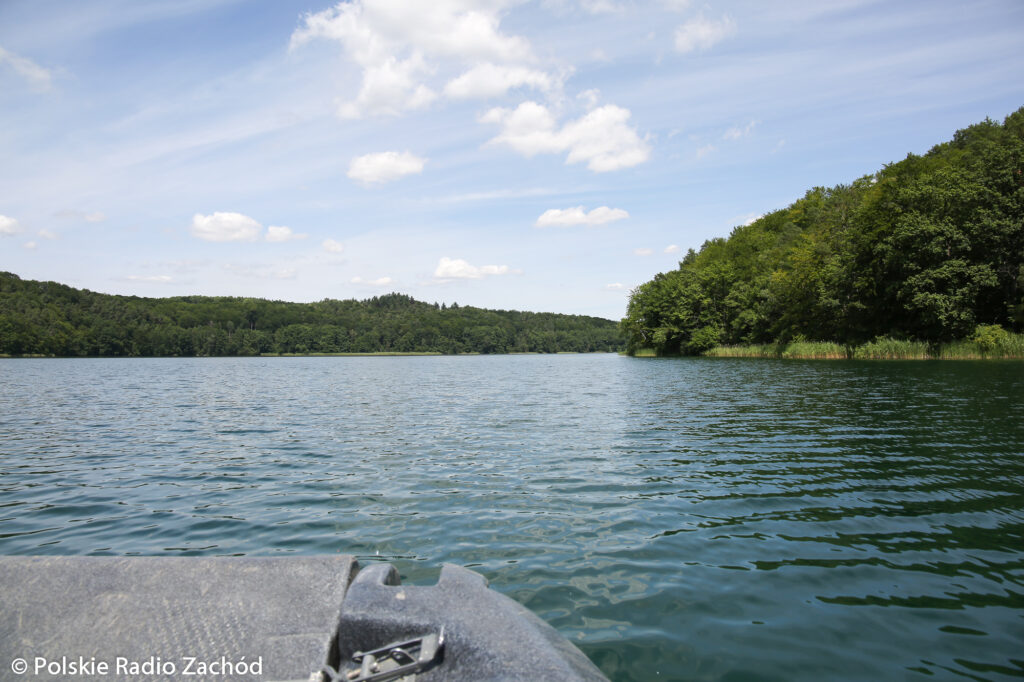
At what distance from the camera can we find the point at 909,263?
50.0m

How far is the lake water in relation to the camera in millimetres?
4801

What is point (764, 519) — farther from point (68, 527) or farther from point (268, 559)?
point (68, 527)

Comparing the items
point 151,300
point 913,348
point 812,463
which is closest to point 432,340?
point 151,300

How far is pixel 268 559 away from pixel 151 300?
8369 inches

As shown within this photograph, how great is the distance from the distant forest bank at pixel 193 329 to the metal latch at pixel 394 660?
14222cm

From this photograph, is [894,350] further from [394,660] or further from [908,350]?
[394,660]

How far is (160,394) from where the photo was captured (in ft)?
97.9

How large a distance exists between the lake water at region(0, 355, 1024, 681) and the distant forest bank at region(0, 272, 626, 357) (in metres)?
Result: 130

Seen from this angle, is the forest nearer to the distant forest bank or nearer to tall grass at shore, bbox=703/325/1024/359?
tall grass at shore, bbox=703/325/1024/359

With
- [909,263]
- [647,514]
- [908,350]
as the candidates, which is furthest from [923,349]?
[647,514]

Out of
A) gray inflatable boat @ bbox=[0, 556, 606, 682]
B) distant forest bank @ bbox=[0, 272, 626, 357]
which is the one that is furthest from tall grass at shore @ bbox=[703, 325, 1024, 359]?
distant forest bank @ bbox=[0, 272, 626, 357]

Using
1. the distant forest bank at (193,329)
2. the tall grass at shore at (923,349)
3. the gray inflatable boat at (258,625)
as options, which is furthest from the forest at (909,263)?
the distant forest bank at (193,329)

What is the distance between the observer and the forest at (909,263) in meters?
46.5

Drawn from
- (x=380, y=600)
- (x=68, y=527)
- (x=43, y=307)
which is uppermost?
(x=43, y=307)
